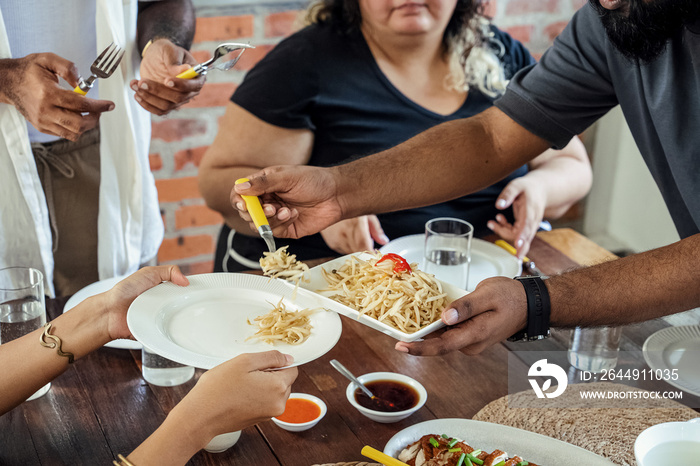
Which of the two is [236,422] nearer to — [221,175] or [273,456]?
[273,456]

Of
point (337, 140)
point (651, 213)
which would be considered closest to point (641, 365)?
point (337, 140)

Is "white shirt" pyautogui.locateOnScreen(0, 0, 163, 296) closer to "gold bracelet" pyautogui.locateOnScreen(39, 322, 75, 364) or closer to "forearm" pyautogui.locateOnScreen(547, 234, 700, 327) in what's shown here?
"gold bracelet" pyautogui.locateOnScreen(39, 322, 75, 364)

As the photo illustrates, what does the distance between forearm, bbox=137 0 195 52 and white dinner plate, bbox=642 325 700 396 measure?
4.73 ft

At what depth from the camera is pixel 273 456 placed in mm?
1167

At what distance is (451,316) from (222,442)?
43cm

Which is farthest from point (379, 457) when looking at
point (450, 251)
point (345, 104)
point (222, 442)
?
point (345, 104)

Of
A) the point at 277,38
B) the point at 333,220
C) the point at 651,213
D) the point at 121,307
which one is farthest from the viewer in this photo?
the point at 651,213

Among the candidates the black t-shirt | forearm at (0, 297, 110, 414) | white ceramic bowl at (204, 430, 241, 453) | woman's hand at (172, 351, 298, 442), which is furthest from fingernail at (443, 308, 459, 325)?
the black t-shirt

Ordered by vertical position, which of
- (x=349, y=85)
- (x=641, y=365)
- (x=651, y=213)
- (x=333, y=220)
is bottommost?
(x=651, y=213)

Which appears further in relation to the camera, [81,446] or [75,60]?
[75,60]

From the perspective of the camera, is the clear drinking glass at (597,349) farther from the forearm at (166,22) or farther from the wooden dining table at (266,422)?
the forearm at (166,22)

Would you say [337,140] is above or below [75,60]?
below

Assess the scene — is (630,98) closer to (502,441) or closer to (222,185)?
(502,441)

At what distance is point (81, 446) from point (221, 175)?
3.64 ft
